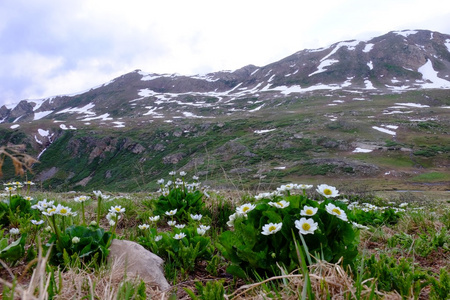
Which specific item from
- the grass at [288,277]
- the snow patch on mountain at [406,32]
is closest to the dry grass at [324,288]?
the grass at [288,277]

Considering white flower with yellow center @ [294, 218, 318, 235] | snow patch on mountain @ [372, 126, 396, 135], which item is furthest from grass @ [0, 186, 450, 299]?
snow patch on mountain @ [372, 126, 396, 135]

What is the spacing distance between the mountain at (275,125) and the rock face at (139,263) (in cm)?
240

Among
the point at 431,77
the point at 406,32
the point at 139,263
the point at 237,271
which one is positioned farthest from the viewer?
the point at 406,32

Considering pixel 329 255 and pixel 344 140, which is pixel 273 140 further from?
pixel 329 255

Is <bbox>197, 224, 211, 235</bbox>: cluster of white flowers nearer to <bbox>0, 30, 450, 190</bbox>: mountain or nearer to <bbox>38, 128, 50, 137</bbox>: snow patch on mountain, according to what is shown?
<bbox>0, 30, 450, 190</bbox>: mountain

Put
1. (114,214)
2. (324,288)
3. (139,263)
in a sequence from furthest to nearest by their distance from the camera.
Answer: (114,214), (139,263), (324,288)

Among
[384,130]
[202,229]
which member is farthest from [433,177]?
[202,229]

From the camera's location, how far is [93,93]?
582 ft

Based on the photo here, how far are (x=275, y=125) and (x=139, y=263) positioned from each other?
65.9 m

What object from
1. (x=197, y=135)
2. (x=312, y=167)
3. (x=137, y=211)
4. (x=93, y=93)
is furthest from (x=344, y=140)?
(x=93, y=93)

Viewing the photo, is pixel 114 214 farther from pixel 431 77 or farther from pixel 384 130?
pixel 431 77

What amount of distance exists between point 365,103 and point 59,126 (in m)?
91.8

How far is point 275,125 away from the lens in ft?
221

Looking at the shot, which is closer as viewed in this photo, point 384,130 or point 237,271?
point 237,271
